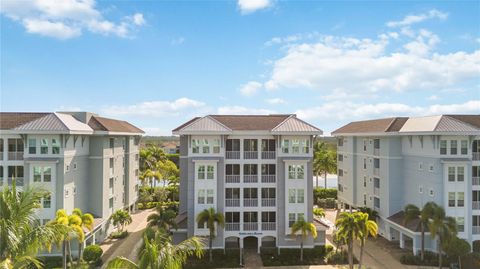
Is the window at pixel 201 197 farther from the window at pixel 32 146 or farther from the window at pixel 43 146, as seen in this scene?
the window at pixel 32 146

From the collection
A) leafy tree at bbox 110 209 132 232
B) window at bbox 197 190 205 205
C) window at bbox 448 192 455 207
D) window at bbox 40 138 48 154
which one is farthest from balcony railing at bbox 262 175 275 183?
window at bbox 40 138 48 154

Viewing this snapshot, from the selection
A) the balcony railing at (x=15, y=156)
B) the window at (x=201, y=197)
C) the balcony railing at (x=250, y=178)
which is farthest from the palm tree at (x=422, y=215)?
the balcony railing at (x=15, y=156)

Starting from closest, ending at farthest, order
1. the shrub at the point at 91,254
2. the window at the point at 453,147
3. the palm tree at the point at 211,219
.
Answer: the shrub at the point at 91,254
the palm tree at the point at 211,219
the window at the point at 453,147

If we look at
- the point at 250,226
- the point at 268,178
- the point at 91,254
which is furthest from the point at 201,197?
the point at 91,254

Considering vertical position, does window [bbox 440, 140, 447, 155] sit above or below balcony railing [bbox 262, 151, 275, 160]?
above

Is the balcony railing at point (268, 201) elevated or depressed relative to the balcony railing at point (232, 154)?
depressed

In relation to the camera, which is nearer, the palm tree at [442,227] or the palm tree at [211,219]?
the palm tree at [442,227]

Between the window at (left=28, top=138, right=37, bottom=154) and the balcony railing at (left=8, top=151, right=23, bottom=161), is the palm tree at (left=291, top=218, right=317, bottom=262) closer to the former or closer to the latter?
the window at (left=28, top=138, right=37, bottom=154)
